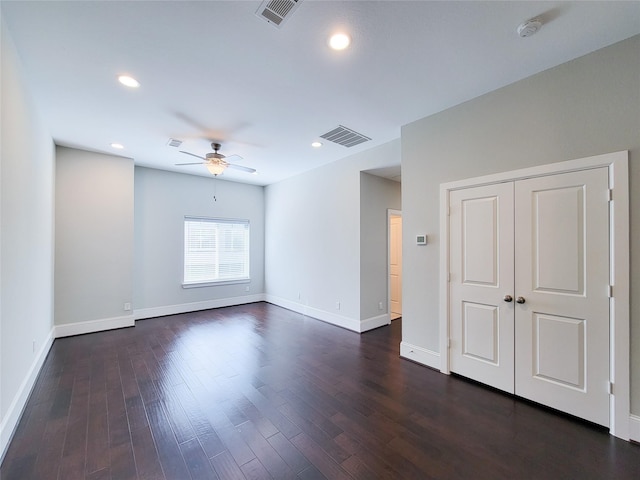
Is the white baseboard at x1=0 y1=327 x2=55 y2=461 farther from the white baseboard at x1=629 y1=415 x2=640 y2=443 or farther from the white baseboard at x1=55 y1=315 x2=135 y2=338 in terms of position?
the white baseboard at x1=629 y1=415 x2=640 y2=443

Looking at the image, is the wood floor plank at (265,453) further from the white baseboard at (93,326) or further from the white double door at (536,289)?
the white baseboard at (93,326)

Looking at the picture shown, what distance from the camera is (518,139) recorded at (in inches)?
104

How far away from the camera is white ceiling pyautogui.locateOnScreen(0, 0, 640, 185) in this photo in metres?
1.85

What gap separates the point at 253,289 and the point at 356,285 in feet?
11.0

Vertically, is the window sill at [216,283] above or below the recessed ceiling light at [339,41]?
below

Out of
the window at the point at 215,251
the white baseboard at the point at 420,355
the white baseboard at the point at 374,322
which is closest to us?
the white baseboard at the point at 420,355

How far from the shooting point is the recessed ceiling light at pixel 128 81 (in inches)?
100

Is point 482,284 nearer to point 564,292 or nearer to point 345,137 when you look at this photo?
point 564,292

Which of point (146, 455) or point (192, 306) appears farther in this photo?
point (192, 306)

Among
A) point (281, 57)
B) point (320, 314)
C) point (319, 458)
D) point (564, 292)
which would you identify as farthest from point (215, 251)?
point (564, 292)

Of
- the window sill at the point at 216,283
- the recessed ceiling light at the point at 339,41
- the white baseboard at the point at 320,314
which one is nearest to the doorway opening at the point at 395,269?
the white baseboard at the point at 320,314

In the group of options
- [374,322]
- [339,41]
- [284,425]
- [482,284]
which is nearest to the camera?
[339,41]

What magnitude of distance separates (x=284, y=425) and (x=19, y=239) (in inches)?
113

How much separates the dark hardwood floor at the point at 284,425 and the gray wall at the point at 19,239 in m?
0.31
